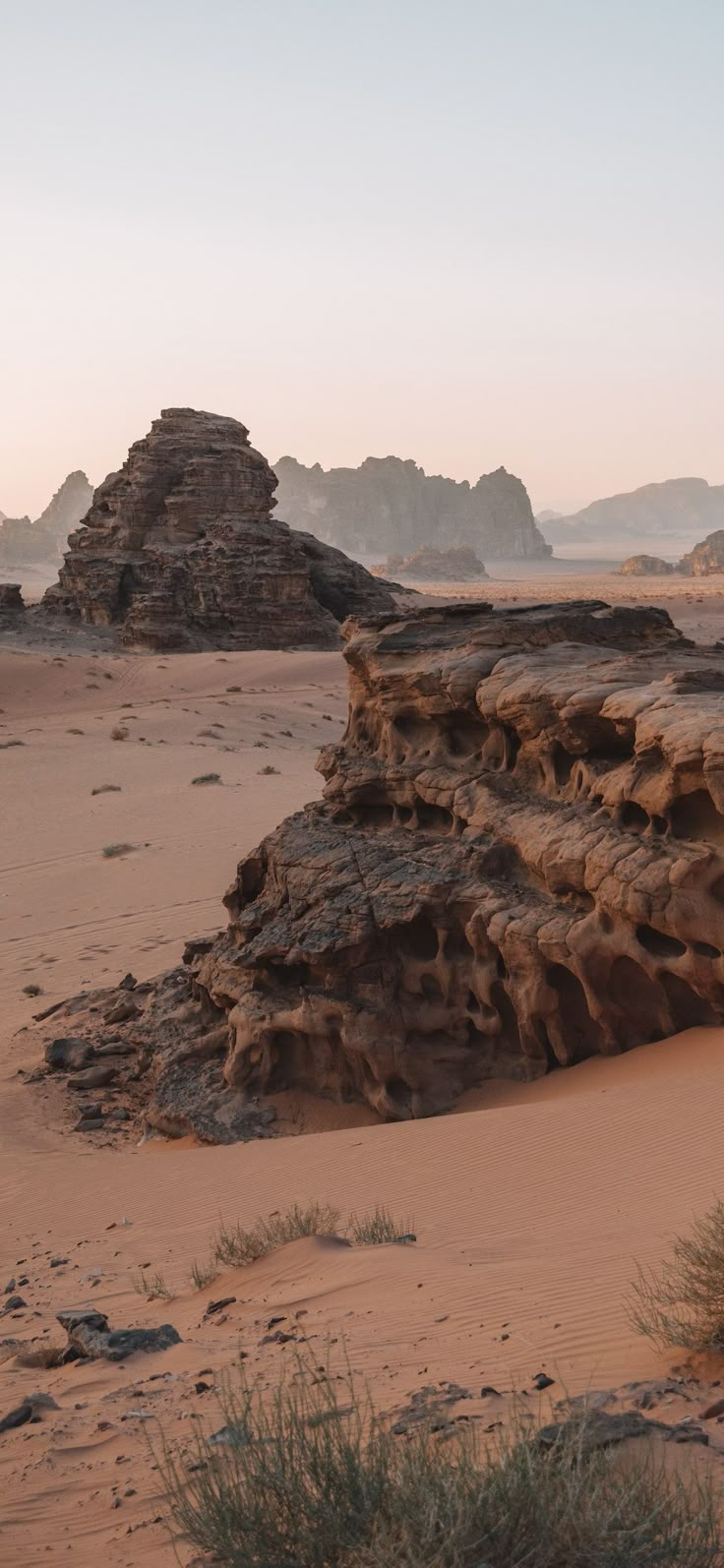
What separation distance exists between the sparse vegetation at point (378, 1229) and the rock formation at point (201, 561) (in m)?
37.1

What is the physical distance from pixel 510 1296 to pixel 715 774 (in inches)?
138

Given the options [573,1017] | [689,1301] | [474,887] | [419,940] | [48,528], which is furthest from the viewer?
[48,528]

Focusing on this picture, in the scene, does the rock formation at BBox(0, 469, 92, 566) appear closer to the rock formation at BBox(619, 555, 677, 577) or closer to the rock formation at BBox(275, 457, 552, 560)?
the rock formation at BBox(275, 457, 552, 560)

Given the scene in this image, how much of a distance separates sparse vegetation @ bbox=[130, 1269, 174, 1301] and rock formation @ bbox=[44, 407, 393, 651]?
3710cm

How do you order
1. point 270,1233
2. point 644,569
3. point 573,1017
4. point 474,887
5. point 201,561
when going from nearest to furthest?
point 270,1233, point 573,1017, point 474,887, point 201,561, point 644,569

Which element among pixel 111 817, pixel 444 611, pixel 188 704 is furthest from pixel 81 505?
pixel 444 611

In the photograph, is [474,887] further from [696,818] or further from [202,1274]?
[202,1274]

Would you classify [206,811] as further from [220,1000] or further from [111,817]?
[220,1000]

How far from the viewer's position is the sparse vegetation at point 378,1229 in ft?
20.0

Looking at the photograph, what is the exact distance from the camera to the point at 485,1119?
7.93 m

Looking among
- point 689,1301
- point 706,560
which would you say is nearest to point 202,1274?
point 689,1301

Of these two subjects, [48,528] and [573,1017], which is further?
[48,528]

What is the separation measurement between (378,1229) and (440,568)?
112 metres

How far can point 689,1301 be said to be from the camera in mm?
4258
